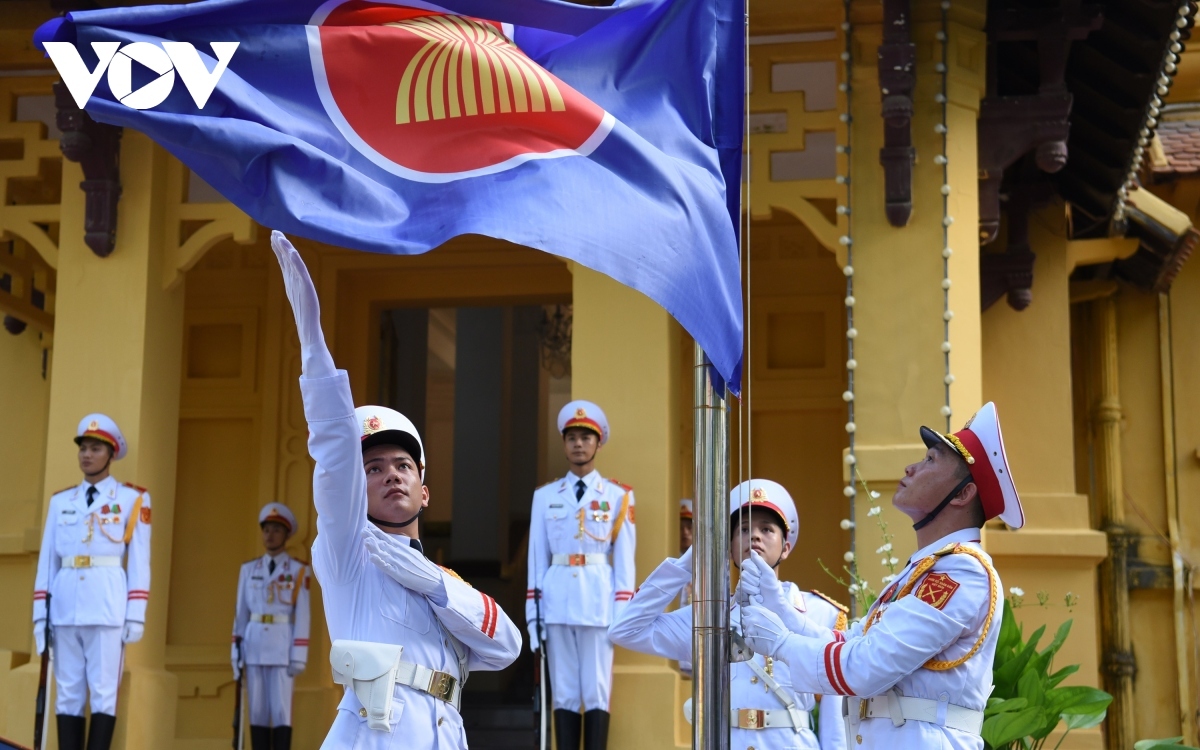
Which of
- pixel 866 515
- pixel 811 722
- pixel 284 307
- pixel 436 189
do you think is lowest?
pixel 811 722

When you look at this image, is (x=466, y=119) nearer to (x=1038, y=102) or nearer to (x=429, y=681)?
(x=429, y=681)

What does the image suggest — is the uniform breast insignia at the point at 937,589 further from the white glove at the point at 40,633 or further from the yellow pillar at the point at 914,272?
the white glove at the point at 40,633

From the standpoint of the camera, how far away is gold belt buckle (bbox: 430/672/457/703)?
412cm

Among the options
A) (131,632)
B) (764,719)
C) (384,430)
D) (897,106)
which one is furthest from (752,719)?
(131,632)

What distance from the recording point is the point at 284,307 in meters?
12.6

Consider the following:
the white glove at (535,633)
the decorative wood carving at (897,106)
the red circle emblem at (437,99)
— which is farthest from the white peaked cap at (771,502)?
the decorative wood carving at (897,106)

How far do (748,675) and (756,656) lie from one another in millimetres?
149

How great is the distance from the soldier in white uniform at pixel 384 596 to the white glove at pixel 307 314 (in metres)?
0.01

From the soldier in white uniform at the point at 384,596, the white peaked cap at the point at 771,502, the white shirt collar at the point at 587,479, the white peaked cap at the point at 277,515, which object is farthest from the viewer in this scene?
the white peaked cap at the point at 277,515

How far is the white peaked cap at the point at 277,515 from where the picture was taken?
11.4m

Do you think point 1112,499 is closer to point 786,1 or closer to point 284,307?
point 786,1

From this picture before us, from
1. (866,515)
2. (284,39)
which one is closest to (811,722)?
(866,515)

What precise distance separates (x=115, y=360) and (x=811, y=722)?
17.5 feet
